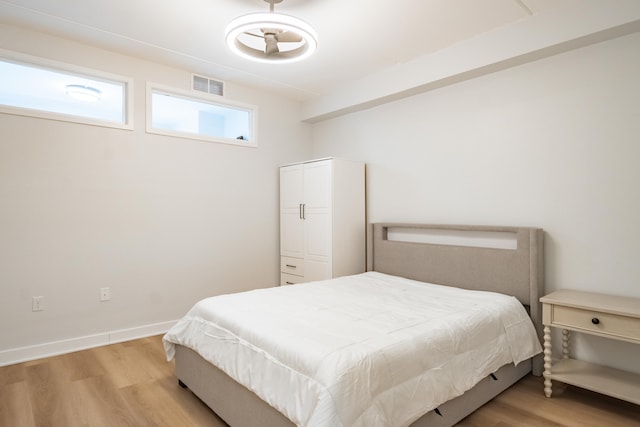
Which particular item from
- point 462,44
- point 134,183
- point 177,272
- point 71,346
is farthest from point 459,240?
point 71,346

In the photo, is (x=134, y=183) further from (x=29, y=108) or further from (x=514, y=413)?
(x=514, y=413)

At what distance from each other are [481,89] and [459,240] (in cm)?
134

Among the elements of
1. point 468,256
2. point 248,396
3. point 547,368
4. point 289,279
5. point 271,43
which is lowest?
point 547,368

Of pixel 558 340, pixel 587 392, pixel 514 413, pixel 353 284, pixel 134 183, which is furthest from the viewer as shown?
pixel 134 183

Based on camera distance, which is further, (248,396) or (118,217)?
(118,217)

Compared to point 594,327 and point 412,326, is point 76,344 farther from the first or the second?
point 594,327

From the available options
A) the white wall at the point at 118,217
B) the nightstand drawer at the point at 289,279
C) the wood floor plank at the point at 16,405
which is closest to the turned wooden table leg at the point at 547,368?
the nightstand drawer at the point at 289,279

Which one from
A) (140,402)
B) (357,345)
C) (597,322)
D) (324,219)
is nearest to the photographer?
(357,345)

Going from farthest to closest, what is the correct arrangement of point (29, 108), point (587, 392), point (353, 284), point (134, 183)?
point (134, 183)
point (353, 284)
point (29, 108)
point (587, 392)

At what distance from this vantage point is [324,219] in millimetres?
3834

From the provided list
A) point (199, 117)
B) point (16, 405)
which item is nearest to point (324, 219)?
point (199, 117)

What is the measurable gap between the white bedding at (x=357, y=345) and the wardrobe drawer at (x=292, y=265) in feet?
4.40

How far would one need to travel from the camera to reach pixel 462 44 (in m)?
3.03

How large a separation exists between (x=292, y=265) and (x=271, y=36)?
99.7 inches
